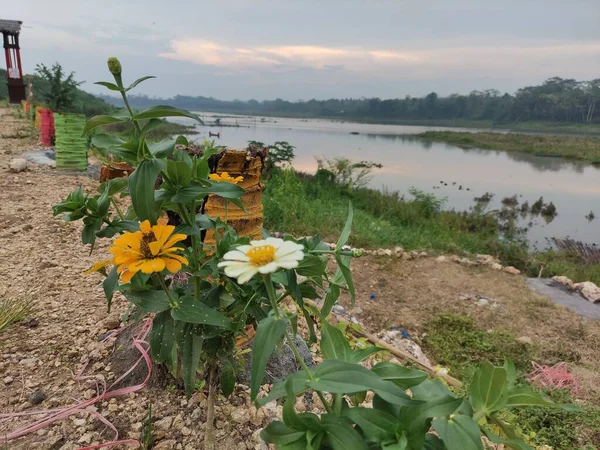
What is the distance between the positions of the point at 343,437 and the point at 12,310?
170cm

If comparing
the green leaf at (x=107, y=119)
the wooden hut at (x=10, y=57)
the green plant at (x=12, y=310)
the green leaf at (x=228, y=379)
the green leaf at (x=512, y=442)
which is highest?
the wooden hut at (x=10, y=57)

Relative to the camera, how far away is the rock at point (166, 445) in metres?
1.17

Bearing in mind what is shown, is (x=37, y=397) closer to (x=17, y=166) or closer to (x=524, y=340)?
(x=524, y=340)

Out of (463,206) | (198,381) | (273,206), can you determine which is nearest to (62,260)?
(198,381)

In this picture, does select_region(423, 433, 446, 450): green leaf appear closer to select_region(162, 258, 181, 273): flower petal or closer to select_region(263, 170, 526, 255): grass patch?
select_region(162, 258, 181, 273): flower petal

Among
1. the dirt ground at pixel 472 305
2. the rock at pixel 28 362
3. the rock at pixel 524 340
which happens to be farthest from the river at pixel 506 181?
the rock at pixel 28 362

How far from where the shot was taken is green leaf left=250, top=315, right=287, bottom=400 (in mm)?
592

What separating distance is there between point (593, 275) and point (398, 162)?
13.3m

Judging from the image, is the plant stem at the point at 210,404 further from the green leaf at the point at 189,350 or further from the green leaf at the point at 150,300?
the green leaf at the point at 150,300

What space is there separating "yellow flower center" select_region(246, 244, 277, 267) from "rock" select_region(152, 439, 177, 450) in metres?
0.84

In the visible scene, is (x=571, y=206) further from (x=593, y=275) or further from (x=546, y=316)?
(x=546, y=316)

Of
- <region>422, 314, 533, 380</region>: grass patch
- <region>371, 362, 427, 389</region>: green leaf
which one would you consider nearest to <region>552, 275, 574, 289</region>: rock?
<region>422, 314, 533, 380</region>: grass patch

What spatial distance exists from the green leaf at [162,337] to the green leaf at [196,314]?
7cm

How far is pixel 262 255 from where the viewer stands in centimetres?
64
